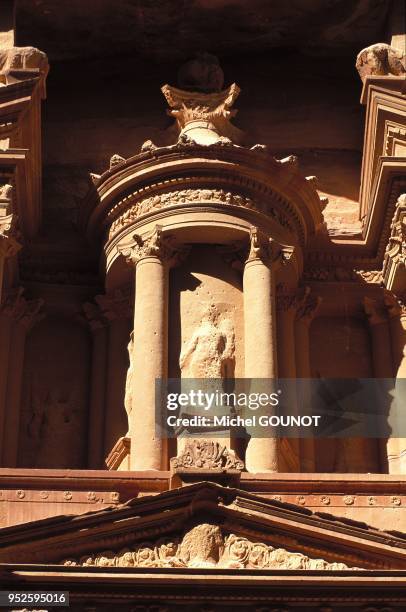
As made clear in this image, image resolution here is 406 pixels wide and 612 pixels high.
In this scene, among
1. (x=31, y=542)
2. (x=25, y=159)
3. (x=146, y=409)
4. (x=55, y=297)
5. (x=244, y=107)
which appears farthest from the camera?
(x=244, y=107)

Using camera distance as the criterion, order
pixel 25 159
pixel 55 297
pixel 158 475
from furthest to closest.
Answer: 1. pixel 55 297
2. pixel 25 159
3. pixel 158 475

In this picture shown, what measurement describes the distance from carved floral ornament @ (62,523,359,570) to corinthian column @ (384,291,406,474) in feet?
14.6

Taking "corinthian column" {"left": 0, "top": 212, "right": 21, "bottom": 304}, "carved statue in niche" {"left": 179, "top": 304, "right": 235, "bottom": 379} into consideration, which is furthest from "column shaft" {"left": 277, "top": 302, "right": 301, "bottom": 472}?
"corinthian column" {"left": 0, "top": 212, "right": 21, "bottom": 304}

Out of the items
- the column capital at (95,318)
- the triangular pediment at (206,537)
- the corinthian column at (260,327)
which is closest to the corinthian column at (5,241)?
the column capital at (95,318)

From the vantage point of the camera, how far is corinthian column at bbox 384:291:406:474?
21141 millimetres

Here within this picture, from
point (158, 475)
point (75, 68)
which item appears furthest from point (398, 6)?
point (158, 475)

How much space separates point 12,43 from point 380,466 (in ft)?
25.8

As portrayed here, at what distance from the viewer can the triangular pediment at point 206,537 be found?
16750 millimetres

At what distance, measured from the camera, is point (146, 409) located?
20078mm

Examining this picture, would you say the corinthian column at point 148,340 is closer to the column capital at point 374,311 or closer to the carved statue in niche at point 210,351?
the carved statue in niche at point 210,351

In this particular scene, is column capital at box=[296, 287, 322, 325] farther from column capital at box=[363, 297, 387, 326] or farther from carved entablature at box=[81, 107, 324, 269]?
carved entablature at box=[81, 107, 324, 269]

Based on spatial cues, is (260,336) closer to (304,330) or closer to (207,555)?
(304,330)

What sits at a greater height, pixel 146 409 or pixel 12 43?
pixel 12 43

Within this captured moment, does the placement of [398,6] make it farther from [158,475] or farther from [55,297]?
[158,475]
